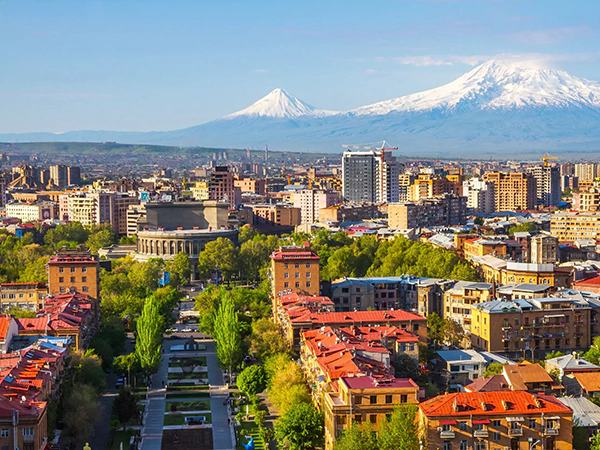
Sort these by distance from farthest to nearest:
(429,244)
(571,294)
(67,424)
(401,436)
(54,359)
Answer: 1. (429,244)
2. (571,294)
3. (54,359)
4. (67,424)
5. (401,436)

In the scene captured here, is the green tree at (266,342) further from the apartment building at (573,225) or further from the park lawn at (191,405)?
the apartment building at (573,225)

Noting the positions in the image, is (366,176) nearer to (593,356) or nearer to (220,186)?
(220,186)

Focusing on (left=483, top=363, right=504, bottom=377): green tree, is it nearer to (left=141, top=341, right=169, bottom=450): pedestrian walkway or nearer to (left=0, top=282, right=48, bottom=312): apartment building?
(left=141, top=341, right=169, bottom=450): pedestrian walkway

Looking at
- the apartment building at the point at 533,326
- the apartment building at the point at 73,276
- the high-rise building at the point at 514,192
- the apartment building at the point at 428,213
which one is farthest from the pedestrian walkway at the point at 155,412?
the high-rise building at the point at 514,192

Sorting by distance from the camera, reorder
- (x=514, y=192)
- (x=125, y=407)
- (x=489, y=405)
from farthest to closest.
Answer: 1. (x=514, y=192)
2. (x=125, y=407)
3. (x=489, y=405)

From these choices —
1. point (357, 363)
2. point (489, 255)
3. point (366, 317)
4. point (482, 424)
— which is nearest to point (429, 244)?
point (489, 255)

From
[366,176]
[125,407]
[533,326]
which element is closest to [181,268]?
[533,326]

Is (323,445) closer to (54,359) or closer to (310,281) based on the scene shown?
(54,359)
